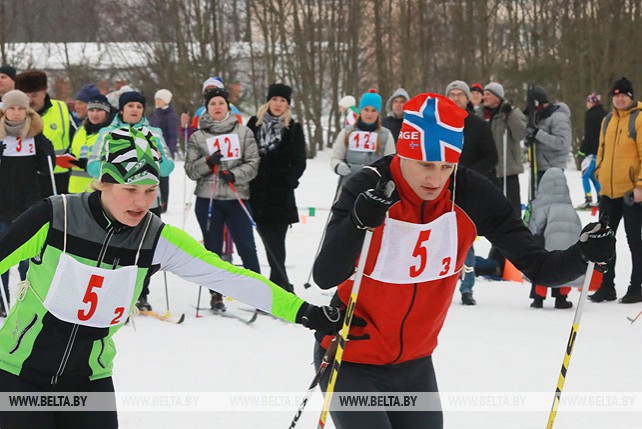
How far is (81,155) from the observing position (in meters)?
7.62

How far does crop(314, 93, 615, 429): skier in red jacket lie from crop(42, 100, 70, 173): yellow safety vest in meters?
5.62

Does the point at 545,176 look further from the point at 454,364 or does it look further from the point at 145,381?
the point at 145,381

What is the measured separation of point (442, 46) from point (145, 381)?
23.8 meters

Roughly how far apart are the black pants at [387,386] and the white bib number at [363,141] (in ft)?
16.1

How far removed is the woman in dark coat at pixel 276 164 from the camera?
765cm

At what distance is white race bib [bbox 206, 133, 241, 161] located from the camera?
750 cm

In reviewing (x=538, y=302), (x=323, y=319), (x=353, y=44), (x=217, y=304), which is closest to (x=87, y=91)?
(x=217, y=304)

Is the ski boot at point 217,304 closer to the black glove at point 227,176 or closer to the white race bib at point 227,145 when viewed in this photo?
the black glove at point 227,176

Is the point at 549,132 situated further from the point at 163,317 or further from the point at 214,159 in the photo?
the point at 163,317

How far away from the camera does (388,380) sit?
314 cm

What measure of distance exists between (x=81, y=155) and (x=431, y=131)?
17.1 feet

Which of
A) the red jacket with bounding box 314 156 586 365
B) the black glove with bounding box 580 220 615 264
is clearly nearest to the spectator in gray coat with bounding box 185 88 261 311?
the red jacket with bounding box 314 156 586 365

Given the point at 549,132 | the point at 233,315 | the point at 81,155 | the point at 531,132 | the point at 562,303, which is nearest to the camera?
the point at 233,315

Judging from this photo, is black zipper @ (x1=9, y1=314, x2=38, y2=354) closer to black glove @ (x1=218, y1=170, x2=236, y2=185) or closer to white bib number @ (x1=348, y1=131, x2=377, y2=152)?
black glove @ (x1=218, y1=170, x2=236, y2=185)
